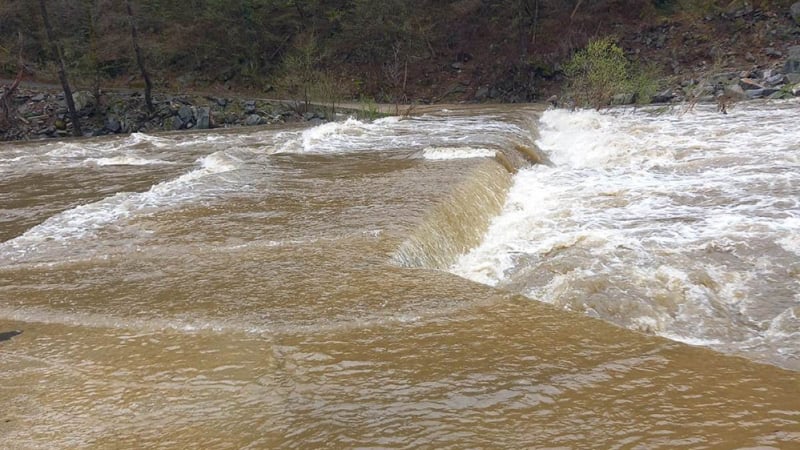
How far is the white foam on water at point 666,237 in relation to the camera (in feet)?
16.2

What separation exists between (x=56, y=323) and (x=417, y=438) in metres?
3.46

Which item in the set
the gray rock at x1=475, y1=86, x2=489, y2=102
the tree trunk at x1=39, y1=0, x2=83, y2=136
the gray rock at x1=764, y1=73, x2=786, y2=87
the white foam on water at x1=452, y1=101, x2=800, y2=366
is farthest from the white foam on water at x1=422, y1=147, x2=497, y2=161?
the tree trunk at x1=39, y1=0, x2=83, y2=136

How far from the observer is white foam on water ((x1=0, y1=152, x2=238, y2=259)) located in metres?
6.91

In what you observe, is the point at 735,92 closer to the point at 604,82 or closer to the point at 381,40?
the point at 604,82

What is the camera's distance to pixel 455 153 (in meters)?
11.1

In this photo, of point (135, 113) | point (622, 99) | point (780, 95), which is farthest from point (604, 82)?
point (135, 113)

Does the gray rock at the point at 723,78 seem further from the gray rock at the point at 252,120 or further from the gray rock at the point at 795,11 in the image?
the gray rock at the point at 252,120

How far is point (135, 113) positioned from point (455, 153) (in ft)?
71.2

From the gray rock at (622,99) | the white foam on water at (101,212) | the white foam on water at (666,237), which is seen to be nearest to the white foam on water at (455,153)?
the white foam on water at (666,237)

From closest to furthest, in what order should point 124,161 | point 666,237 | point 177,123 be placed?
point 666,237 < point 124,161 < point 177,123

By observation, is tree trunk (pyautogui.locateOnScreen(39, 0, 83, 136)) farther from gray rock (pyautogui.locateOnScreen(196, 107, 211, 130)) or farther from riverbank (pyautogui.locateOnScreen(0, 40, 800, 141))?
gray rock (pyautogui.locateOnScreen(196, 107, 211, 130))

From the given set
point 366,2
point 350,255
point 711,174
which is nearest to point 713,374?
point 350,255

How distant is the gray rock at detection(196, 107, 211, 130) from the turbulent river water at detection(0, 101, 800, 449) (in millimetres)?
15184

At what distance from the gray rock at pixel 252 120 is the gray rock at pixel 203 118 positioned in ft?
5.70
